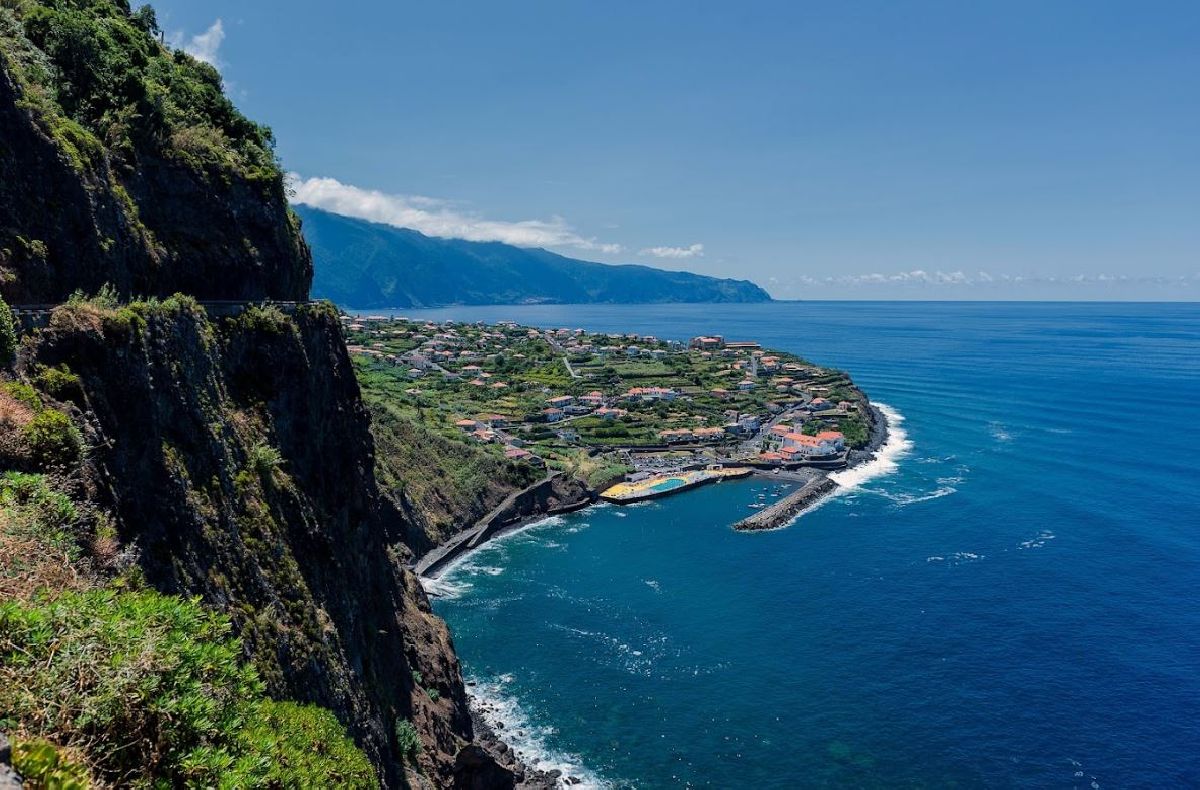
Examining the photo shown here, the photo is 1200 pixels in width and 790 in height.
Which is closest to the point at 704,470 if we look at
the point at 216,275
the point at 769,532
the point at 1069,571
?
the point at 769,532

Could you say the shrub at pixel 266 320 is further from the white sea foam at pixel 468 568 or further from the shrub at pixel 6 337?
the white sea foam at pixel 468 568

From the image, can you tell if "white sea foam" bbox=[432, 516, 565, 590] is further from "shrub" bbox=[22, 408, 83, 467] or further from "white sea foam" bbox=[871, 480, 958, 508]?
"shrub" bbox=[22, 408, 83, 467]

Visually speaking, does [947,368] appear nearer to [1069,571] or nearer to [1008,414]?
[1008,414]

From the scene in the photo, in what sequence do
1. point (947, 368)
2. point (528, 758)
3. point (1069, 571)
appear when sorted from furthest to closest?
point (947, 368)
point (1069, 571)
point (528, 758)

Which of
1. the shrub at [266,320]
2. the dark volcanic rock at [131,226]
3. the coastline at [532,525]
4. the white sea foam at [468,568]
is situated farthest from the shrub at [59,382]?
the white sea foam at [468,568]

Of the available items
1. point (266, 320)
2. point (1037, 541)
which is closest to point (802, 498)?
point (1037, 541)

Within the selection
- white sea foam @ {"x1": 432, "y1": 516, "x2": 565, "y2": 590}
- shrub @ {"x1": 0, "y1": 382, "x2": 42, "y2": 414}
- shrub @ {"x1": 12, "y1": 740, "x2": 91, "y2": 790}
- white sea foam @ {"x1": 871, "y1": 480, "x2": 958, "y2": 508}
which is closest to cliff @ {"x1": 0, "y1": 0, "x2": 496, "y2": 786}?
shrub @ {"x1": 0, "y1": 382, "x2": 42, "y2": 414}
